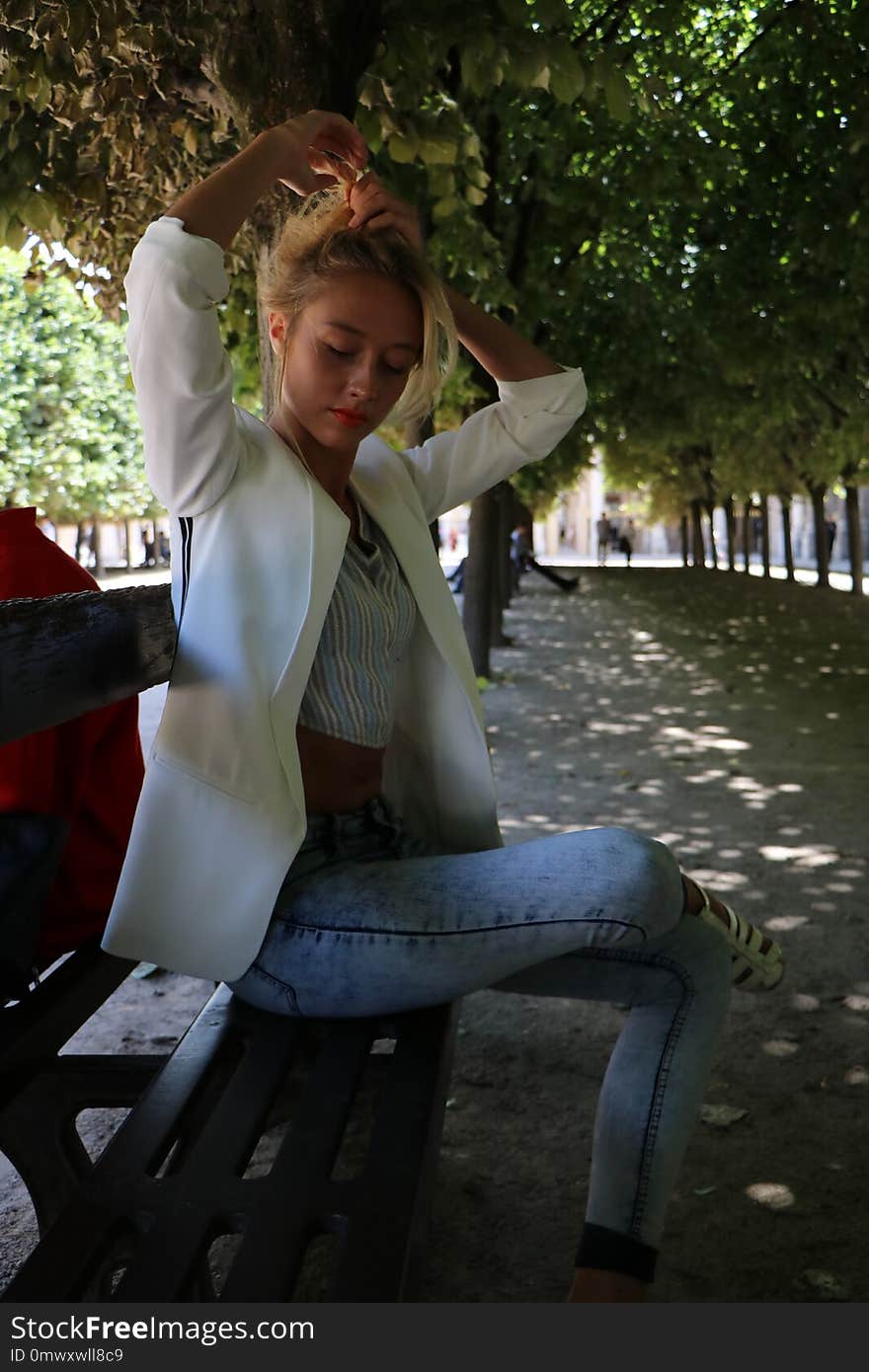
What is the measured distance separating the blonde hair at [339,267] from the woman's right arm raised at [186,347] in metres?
0.19

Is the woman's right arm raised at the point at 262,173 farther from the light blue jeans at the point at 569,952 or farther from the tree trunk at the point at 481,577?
the tree trunk at the point at 481,577

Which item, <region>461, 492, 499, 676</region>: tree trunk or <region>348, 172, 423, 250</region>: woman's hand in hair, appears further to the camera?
<region>461, 492, 499, 676</region>: tree trunk

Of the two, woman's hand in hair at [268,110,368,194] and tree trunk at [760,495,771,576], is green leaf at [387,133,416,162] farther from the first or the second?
tree trunk at [760,495,771,576]

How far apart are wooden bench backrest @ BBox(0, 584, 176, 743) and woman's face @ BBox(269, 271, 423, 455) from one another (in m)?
0.45

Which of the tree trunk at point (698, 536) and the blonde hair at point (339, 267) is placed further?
the tree trunk at point (698, 536)

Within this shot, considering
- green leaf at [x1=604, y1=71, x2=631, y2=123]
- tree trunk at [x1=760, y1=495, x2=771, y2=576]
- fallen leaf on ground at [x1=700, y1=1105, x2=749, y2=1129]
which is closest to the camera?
fallen leaf on ground at [x1=700, y1=1105, x2=749, y2=1129]

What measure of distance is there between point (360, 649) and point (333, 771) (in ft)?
0.75

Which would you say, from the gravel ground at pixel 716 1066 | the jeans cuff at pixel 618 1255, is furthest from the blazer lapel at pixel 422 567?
the gravel ground at pixel 716 1066

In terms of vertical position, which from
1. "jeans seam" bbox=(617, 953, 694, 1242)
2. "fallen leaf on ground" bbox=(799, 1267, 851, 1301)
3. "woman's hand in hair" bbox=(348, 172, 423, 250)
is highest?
"woman's hand in hair" bbox=(348, 172, 423, 250)

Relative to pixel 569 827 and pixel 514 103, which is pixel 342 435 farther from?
pixel 514 103

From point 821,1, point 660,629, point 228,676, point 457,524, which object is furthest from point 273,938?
point 457,524

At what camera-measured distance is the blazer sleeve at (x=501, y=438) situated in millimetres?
3043

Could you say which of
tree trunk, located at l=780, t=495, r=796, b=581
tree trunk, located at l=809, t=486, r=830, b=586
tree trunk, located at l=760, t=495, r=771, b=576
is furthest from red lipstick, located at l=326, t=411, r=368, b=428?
tree trunk, located at l=760, t=495, r=771, b=576

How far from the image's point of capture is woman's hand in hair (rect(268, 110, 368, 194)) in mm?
2525
